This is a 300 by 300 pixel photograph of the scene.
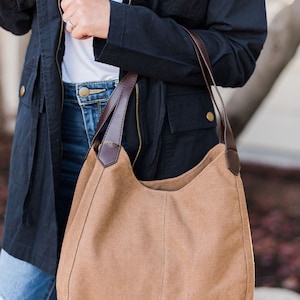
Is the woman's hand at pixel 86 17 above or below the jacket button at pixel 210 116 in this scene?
above

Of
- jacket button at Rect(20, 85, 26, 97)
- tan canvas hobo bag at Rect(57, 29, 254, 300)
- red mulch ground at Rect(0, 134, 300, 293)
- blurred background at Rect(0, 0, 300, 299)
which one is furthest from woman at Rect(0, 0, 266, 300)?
red mulch ground at Rect(0, 134, 300, 293)

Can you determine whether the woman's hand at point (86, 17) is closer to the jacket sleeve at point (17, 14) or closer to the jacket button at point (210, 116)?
the jacket sleeve at point (17, 14)

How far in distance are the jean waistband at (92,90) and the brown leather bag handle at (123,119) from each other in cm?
5

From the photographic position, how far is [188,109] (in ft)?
6.42

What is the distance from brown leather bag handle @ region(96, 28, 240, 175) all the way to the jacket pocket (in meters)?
0.08

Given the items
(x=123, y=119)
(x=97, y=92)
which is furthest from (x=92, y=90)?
(x=123, y=119)

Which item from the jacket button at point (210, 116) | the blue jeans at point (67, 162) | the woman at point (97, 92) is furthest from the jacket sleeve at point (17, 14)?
the jacket button at point (210, 116)

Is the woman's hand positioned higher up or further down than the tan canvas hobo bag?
higher up

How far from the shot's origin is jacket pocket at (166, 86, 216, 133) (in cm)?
193

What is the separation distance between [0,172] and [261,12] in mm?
5326

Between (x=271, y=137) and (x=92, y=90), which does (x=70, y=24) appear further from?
(x=271, y=137)

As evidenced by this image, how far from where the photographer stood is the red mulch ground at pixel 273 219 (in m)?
4.71

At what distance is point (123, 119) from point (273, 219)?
4041 millimetres

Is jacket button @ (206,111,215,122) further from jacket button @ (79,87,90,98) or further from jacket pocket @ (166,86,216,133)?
Answer: jacket button @ (79,87,90,98)
